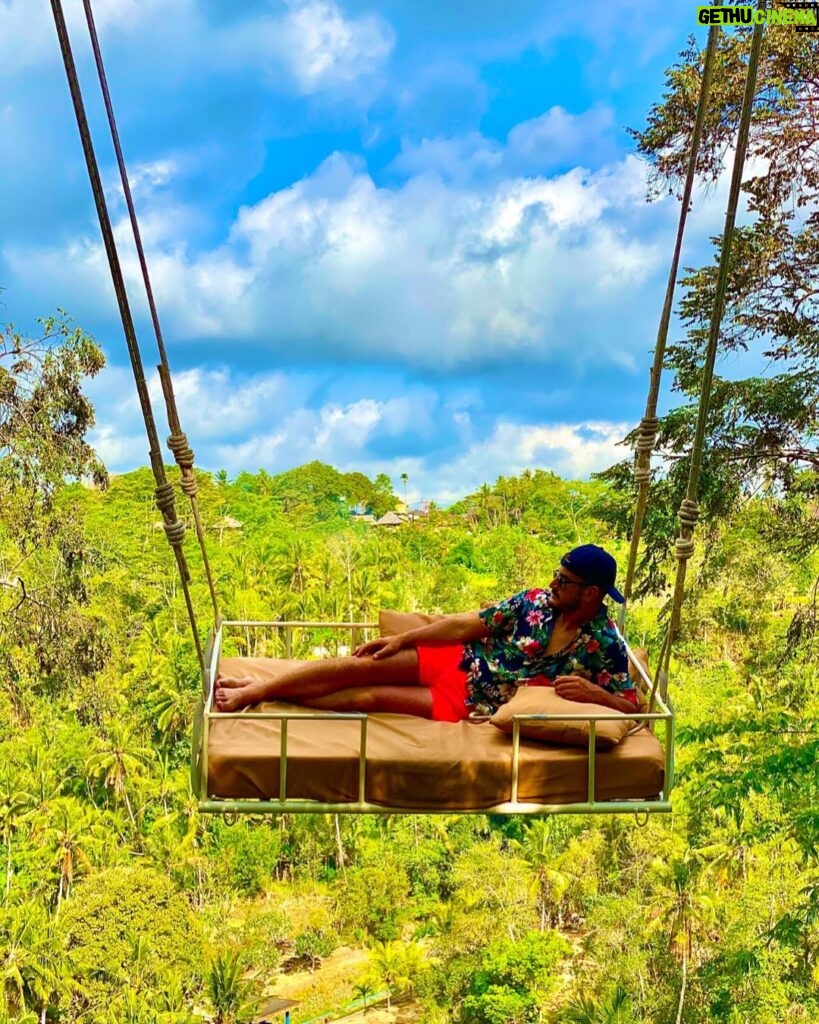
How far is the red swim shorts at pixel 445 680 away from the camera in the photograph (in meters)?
3.23

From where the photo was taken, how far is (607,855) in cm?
2031

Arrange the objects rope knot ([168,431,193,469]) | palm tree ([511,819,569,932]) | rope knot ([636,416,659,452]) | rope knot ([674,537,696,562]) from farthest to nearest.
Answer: palm tree ([511,819,569,932]), rope knot ([636,416,659,452]), rope knot ([168,431,193,469]), rope knot ([674,537,696,562])

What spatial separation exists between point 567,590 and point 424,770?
2.49ft

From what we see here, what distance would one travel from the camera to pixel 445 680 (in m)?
3.27

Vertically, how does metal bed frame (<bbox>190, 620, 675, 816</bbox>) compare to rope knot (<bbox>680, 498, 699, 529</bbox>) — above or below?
below

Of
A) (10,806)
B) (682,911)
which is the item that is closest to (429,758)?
(682,911)

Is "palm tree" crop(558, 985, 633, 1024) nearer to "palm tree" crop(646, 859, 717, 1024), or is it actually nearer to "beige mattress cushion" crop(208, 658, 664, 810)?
"palm tree" crop(646, 859, 717, 1024)

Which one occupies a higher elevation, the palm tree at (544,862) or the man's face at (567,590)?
the man's face at (567,590)

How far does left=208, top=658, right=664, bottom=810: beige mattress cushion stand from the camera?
107 inches

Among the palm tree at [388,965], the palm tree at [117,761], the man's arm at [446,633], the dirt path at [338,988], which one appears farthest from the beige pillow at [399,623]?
the palm tree at [117,761]

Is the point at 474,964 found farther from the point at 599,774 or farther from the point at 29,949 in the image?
the point at 599,774

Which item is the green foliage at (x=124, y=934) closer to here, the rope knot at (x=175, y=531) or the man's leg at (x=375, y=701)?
the man's leg at (x=375, y=701)

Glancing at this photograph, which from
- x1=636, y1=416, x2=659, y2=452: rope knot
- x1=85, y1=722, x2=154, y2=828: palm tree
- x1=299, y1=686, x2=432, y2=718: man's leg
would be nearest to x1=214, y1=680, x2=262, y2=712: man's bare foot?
x1=299, y1=686, x2=432, y2=718: man's leg

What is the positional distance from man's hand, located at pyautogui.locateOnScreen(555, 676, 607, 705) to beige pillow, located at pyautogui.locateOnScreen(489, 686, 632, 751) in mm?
18
